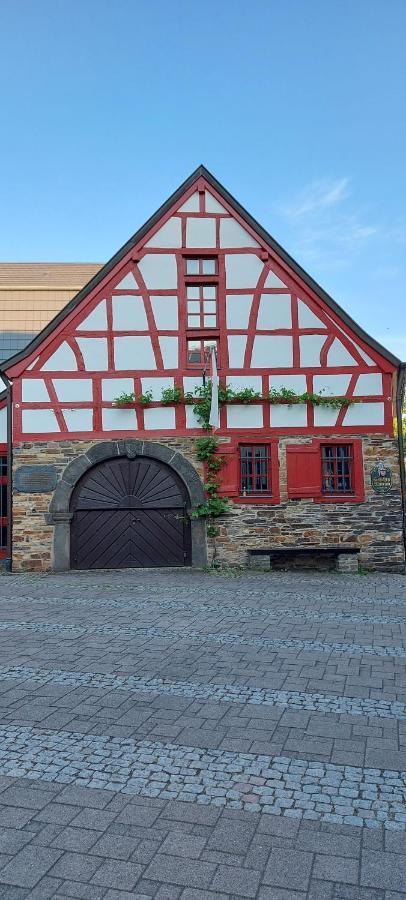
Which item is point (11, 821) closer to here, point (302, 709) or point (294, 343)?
point (302, 709)

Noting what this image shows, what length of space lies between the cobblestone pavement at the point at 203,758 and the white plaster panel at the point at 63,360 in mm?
5937

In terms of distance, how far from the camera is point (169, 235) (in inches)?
498

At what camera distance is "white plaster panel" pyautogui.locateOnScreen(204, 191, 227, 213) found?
12734mm

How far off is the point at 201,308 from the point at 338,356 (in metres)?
2.83

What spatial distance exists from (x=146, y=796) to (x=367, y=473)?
31.4 feet

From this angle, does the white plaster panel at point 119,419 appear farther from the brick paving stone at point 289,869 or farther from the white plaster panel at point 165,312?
the brick paving stone at point 289,869

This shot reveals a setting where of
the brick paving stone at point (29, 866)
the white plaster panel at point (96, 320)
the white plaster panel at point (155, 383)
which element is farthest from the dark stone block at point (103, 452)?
the brick paving stone at point (29, 866)

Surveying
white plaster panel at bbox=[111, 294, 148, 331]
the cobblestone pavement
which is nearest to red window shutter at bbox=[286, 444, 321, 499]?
white plaster panel at bbox=[111, 294, 148, 331]

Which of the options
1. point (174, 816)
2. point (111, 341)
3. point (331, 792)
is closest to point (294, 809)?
point (331, 792)

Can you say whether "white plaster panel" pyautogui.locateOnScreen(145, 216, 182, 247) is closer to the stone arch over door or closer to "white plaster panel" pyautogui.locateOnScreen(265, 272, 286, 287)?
"white plaster panel" pyautogui.locateOnScreen(265, 272, 286, 287)

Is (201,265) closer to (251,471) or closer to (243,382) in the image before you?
(243,382)

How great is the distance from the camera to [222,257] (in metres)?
12.6

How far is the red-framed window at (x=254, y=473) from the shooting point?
40.3ft

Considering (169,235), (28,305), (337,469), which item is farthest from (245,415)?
(28,305)
